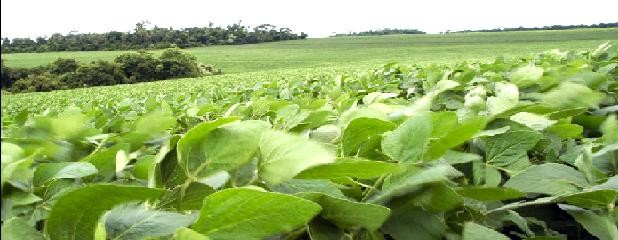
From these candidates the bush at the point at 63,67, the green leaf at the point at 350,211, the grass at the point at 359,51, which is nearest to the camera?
the green leaf at the point at 350,211

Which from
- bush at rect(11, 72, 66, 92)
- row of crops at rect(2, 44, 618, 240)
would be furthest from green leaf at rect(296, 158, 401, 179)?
bush at rect(11, 72, 66, 92)

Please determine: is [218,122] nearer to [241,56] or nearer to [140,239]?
[140,239]

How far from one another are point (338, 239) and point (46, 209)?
1.18ft

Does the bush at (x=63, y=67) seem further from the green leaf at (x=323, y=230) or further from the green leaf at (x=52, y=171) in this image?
the green leaf at (x=323, y=230)

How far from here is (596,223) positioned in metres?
0.79

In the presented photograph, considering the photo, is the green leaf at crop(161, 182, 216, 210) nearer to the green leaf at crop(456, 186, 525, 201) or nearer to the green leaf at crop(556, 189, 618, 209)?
the green leaf at crop(456, 186, 525, 201)

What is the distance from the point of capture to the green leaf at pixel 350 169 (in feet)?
1.90

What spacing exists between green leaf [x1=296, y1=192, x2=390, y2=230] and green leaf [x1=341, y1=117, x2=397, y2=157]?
8.0 inches

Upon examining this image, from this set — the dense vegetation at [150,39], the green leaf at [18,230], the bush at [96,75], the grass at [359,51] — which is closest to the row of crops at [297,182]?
the green leaf at [18,230]

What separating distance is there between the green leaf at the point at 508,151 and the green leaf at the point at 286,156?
429 millimetres

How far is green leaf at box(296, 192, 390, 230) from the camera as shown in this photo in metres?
0.56

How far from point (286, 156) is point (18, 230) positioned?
268mm

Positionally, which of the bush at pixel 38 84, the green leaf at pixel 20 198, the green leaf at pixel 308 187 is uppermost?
the green leaf at pixel 20 198

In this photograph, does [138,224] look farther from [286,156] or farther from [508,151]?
[508,151]
